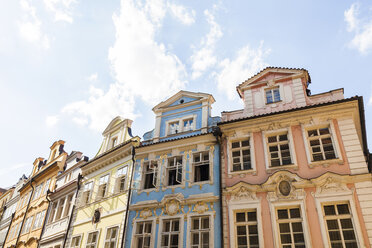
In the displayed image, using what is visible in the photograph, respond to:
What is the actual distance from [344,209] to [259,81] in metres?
8.02

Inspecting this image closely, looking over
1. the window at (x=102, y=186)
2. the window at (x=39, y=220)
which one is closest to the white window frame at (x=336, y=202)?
the window at (x=102, y=186)

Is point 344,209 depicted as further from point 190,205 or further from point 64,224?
point 64,224

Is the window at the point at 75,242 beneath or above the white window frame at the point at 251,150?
beneath

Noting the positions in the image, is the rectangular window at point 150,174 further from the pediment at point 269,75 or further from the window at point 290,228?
the window at point 290,228

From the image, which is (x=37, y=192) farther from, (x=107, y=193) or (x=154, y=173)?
(x=154, y=173)

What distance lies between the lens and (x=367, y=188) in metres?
12.1

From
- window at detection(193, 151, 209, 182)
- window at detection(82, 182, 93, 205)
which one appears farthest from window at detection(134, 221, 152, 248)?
window at detection(82, 182, 93, 205)

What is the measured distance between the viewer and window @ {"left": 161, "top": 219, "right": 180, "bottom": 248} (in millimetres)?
14734

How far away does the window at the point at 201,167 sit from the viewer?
16156 millimetres

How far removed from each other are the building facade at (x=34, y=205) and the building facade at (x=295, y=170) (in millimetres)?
17626

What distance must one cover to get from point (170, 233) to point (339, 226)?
7.42 metres

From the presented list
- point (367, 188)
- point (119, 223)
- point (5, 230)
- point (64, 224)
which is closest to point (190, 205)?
point (119, 223)

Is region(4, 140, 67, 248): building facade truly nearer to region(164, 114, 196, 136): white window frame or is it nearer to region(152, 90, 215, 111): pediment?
region(152, 90, 215, 111): pediment

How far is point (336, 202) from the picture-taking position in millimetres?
12367
